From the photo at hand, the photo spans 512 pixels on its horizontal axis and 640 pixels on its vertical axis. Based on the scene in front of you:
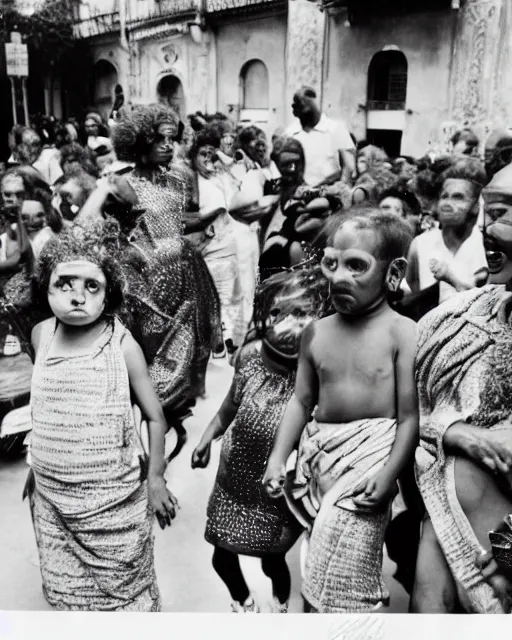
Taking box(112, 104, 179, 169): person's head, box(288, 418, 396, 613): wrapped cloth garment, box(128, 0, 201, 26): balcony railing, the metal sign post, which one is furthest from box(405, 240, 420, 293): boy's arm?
the metal sign post

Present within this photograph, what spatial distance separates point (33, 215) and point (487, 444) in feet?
4.29

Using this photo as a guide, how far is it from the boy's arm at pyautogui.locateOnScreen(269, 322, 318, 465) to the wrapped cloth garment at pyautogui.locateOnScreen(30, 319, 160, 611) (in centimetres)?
38

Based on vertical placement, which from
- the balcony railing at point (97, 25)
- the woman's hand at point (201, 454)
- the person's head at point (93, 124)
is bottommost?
the woman's hand at point (201, 454)

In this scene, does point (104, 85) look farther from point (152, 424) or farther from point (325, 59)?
point (152, 424)

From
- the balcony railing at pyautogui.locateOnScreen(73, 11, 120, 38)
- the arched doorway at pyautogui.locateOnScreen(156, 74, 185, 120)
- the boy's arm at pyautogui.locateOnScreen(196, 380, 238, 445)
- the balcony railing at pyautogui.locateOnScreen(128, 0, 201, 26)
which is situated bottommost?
the boy's arm at pyautogui.locateOnScreen(196, 380, 238, 445)

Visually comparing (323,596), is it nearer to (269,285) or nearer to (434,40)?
(269,285)

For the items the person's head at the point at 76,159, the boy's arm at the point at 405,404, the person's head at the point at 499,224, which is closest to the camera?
the person's head at the point at 499,224

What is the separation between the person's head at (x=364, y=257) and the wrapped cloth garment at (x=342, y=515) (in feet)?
0.98

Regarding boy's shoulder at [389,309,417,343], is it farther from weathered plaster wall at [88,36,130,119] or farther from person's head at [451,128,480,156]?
weathered plaster wall at [88,36,130,119]

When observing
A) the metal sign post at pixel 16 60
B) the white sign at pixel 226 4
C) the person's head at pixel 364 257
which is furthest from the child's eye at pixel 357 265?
the metal sign post at pixel 16 60

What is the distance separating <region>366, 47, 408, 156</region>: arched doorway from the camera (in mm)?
1758

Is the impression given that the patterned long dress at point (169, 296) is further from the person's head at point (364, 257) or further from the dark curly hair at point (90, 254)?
the person's head at point (364, 257)

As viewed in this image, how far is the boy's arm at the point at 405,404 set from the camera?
161cm

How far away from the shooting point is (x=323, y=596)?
1.74m
